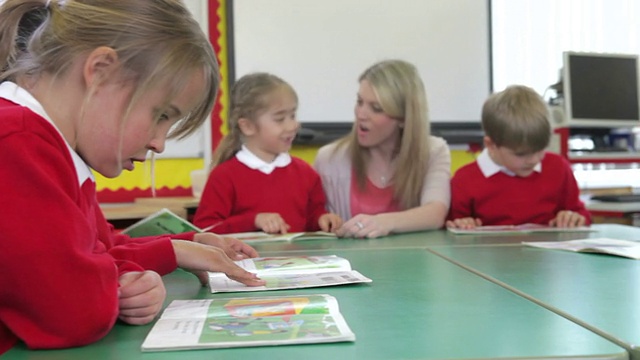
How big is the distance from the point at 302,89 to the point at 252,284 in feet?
8.26

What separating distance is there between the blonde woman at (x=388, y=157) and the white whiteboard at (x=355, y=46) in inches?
44.5

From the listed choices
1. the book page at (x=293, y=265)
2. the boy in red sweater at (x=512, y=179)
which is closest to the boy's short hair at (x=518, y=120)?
the boy in red sweater at (x=512, y=179)

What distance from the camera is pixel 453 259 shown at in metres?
1.31

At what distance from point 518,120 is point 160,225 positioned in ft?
4.03

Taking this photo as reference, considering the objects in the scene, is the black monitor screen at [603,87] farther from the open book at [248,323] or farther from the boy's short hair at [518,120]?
the open book at [248,323]

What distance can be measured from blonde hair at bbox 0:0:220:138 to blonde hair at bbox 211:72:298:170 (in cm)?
138

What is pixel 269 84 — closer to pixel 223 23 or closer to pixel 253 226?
pixel 253 226

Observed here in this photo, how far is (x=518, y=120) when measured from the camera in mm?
2172

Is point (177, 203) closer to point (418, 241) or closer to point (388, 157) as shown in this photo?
point (388, 157)

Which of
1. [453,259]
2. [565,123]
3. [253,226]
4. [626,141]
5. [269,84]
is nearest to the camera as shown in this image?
[453,259]

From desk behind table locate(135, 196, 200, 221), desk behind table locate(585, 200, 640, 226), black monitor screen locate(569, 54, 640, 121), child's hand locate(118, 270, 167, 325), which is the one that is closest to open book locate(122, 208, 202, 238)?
child's hand locate(118, 270, 167, 325)

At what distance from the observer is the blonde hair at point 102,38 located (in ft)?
2.61

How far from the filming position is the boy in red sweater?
2.20 m

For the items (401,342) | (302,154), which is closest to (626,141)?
(302,154)
